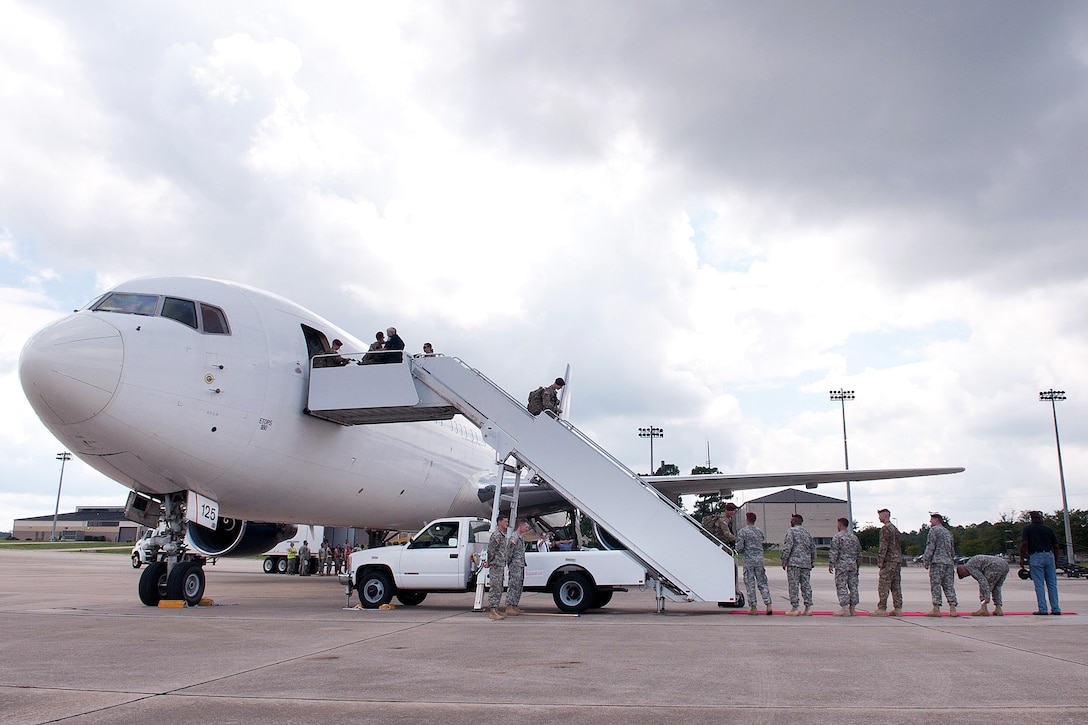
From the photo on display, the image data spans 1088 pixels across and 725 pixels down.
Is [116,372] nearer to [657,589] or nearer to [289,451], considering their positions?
[289,451]

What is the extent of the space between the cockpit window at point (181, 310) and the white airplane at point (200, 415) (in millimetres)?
18

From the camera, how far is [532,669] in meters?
6.57

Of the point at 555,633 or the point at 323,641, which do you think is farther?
the point at 555,633

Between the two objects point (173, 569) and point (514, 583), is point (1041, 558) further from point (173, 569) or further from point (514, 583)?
point (173, 569)

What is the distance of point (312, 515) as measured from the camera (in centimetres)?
1565

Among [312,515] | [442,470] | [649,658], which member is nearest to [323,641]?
[649,658]

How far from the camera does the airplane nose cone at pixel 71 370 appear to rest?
1055 centimetres

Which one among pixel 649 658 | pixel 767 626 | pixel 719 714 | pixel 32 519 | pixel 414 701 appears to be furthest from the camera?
pixel 32 519

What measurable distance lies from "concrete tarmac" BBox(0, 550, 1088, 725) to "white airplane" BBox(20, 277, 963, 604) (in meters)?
2.00

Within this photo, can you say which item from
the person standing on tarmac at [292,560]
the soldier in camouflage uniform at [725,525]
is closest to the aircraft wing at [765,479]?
the soldier in camouflage uniform at [725,525]

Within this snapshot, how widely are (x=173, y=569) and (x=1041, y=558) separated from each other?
539 inches

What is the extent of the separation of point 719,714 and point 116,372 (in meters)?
9.35

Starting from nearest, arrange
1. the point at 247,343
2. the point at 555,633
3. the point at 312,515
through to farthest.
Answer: the point at 555,633, the point at 247,343, the point at 312,515

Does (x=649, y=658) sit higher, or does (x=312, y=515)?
(x=312, y=515)
